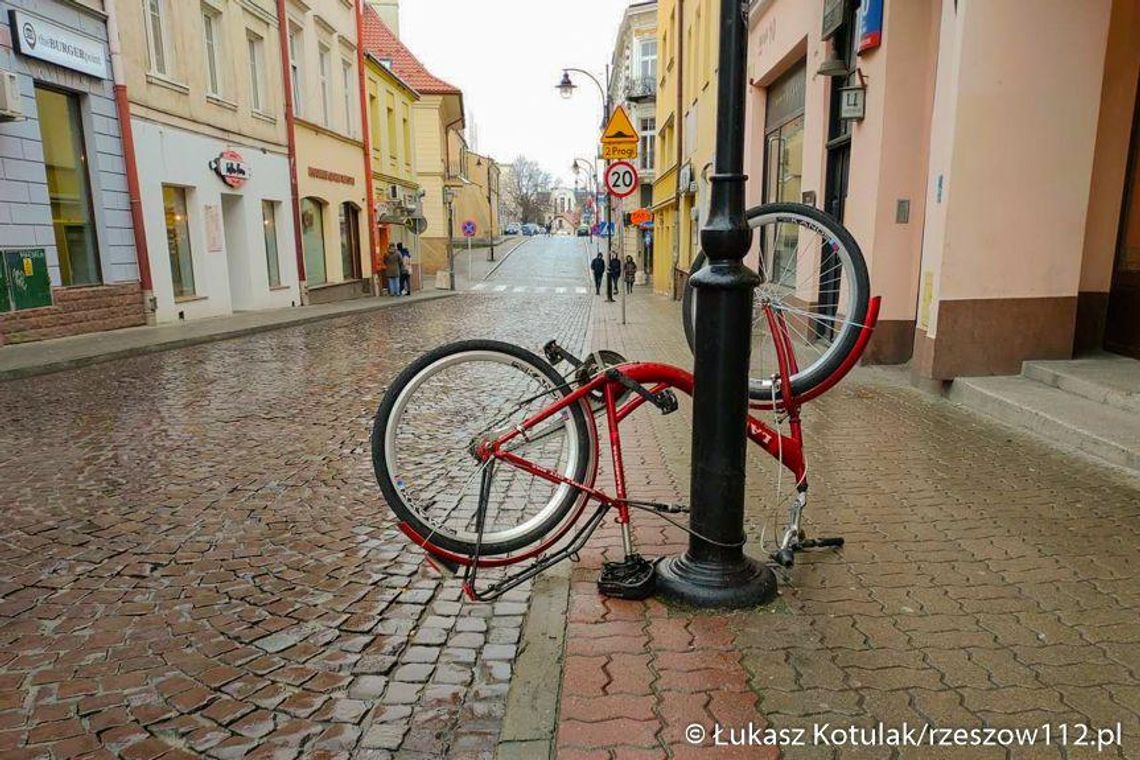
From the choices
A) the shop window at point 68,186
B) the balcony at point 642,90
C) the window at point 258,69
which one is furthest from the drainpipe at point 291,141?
the balcony at point 642,90

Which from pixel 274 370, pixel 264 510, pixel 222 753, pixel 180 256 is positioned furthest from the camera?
pixel 180 256

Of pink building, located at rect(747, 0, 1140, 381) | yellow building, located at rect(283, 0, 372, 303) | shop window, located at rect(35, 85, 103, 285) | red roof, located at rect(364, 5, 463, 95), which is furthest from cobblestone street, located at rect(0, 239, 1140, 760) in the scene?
red roof, located at rect(364, 5, 463, 95)

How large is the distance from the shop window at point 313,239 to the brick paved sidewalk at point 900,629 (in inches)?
770

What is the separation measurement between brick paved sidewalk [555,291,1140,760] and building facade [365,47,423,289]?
24.6 metres

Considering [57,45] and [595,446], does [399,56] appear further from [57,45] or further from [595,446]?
[595,446]

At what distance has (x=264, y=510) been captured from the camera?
13.9 feet

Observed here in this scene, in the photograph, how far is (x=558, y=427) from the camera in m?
3.11

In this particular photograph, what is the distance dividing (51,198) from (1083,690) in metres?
14.4

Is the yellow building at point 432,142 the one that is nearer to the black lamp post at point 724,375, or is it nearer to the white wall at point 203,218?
the white wall at point 203,218

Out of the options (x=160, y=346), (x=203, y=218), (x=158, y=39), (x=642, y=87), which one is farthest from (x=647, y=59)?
(x=160, y=346)

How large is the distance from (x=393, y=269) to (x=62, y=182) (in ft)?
44.5

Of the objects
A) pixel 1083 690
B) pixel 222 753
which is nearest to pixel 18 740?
pixel 222 753

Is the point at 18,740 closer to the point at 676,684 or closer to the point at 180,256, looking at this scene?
the point at 676,684

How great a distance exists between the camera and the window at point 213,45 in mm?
16938
